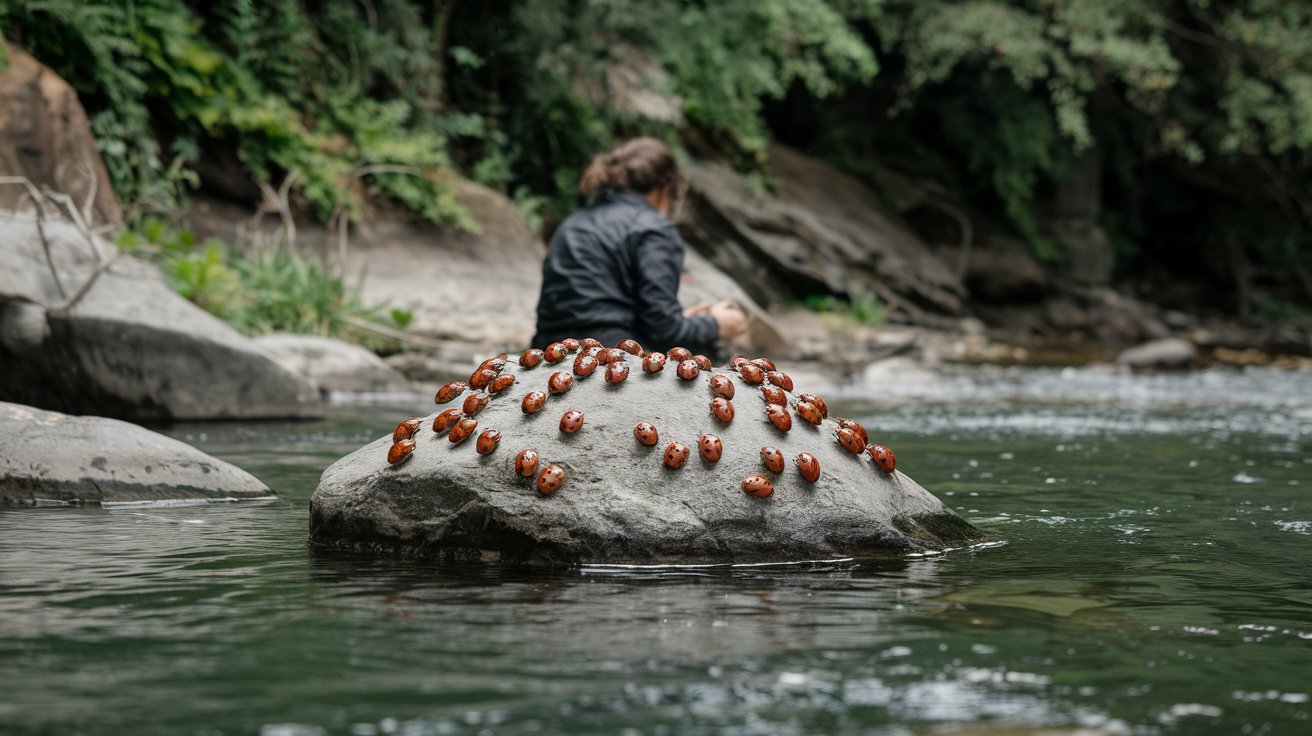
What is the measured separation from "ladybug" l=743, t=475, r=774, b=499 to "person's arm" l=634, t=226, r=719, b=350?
2340mm

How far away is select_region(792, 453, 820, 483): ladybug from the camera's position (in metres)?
4.01

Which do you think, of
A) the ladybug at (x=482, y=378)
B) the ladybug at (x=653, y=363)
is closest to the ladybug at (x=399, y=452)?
the ladybug at (x=482, y=378)

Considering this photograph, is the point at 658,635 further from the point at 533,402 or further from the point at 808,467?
the point at 533,402

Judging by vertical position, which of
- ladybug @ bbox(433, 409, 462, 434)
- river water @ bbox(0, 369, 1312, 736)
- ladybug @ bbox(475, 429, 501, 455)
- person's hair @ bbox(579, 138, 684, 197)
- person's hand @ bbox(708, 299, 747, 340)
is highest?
person's hair @ bbox(579, 138, 684, 197)

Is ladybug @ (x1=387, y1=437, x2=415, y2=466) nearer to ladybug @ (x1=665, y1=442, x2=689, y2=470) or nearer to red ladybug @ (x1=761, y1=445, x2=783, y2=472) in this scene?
ladybug @ (x1=665, y1=442, x2=689, y2=470)

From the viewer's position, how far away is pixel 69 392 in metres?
7.76

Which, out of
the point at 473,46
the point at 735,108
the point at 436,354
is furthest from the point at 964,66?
the point at 436,354

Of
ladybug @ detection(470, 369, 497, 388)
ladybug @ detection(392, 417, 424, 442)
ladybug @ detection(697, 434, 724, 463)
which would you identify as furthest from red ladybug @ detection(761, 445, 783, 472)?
ladybug @ detection(392, 417, 424, 442)

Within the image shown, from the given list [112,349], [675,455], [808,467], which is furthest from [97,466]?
[112,349]

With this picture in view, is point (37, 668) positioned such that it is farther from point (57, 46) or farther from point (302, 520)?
point (57, 46)

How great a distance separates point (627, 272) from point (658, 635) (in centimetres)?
367

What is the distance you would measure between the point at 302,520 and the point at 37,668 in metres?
2.12

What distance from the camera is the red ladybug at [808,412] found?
4.32m

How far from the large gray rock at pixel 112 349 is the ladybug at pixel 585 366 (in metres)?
4.51
